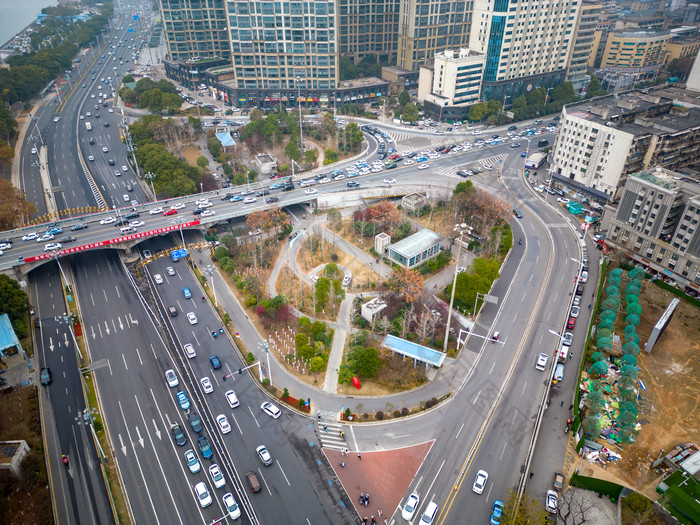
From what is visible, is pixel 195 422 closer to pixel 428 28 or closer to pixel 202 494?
pixel 202 494

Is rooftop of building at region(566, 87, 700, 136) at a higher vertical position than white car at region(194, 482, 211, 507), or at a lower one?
higher

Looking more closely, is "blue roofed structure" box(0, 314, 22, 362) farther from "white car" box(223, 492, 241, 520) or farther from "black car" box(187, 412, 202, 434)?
"white car" box(223, 492, 241, 520)

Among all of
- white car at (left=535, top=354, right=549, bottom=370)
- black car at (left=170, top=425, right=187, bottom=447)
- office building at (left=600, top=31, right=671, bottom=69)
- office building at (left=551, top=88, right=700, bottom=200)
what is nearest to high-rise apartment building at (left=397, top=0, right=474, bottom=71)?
office building at (left=600, top=31, right=671, bottom=69)

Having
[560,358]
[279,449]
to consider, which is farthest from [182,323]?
[560,358]

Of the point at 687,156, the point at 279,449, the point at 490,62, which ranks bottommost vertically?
the point at 279,449

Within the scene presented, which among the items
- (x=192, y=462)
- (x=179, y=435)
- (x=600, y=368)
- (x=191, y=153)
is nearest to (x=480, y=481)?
(x=600, y=368)

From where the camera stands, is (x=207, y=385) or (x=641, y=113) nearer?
(x=207, y=385)

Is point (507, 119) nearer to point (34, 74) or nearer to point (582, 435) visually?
point (582, 435)
